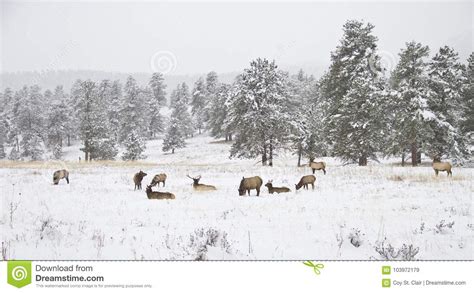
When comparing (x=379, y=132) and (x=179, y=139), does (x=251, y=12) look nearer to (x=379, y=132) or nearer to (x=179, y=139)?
(x=379, y=132)

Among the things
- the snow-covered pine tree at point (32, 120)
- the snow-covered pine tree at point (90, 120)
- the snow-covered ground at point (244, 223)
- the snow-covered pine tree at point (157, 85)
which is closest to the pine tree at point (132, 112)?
the snow-covered pine tree at point (32, 120)

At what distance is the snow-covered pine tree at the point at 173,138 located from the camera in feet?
188

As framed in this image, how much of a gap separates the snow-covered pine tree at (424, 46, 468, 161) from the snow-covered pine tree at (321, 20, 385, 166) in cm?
423

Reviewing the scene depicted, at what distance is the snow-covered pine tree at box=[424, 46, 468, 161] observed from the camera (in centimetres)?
2481

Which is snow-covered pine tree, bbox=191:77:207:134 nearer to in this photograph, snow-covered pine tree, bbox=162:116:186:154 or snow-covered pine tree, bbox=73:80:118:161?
snow-covered pine tree, bbox=162:116:186:154

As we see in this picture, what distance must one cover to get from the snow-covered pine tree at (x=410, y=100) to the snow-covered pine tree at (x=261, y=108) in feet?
26.2

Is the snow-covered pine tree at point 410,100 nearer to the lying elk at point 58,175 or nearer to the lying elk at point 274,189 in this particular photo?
the lying elk at point 274,189

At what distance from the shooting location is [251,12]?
1023 centimetres

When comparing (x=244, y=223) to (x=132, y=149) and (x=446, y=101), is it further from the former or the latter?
(x=132, y=149)

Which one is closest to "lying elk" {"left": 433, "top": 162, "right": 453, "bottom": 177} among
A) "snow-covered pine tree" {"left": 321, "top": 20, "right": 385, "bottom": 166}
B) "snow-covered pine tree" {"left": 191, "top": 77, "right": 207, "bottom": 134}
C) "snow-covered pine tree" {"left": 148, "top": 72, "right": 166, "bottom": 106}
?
"snow-covered pine tree" {"left": 321, "top": 20, "right": 385, "bottom": 166}

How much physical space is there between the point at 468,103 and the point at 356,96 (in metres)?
10.9

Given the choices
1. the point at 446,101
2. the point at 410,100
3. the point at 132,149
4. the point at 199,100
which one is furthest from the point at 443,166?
the point at 199,100
